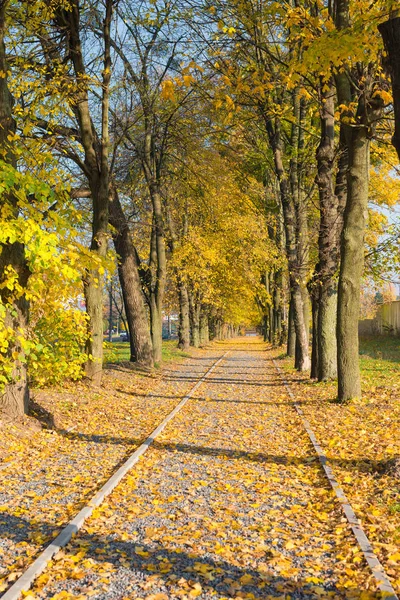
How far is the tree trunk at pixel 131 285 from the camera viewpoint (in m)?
18.4

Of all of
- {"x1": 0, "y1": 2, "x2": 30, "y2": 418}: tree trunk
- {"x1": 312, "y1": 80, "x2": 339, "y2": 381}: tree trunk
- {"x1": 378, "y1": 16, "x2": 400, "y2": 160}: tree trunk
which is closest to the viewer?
{"x1": 378, "y1": 16, "x2": 400, "y2": 160}: tree trunk

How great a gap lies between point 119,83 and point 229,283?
22312 mm

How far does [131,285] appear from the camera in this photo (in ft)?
63.7

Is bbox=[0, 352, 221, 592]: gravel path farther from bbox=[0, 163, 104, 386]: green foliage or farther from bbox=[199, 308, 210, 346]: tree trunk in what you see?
bbox=[199, 308, 210, 346]: tree trunk

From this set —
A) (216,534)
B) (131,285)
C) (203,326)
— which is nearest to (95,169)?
(131,285)

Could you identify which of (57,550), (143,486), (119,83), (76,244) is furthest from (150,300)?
(57,550)

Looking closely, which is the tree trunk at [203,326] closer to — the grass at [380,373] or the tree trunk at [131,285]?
the grass at [380,373]

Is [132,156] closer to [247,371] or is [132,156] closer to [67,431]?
[247,371]

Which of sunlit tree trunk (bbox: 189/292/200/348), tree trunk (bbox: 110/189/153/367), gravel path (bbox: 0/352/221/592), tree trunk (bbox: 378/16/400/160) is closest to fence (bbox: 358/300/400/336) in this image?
sunlit tree trunk (bbox: 189/292/200/348)

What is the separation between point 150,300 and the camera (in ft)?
70.5

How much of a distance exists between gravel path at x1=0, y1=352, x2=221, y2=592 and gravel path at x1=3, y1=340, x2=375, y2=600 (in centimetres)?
36

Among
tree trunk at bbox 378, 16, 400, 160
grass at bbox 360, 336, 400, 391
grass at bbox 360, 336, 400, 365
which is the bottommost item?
grass at bbox 360, 336, 400, 391

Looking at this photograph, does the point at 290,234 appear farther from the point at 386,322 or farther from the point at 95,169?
the point at 386,322

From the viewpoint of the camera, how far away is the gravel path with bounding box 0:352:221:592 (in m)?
5.00
